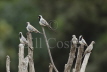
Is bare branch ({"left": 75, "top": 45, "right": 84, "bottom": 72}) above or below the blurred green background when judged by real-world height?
below

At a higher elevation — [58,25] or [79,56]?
[58,25]

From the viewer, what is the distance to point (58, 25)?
44.1ft

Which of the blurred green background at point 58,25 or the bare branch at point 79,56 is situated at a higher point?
the blurred green background at point 58,25

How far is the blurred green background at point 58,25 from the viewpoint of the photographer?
1245 centimetres

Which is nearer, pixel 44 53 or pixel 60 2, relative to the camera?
pixel 44 53

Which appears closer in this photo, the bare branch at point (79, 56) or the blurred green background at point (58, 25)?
the bare branch at point (79, 56)

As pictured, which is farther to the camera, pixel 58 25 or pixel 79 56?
pixel 58 25

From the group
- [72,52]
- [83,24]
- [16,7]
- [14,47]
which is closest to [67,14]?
[83,24]

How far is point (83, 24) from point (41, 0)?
5.99ft

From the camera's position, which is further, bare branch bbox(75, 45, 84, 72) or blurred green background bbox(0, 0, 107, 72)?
blurred green background bbox(0, 0, 107, 72)

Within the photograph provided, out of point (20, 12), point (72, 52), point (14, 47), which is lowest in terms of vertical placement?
point (72, 52)

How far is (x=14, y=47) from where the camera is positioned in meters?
12.5

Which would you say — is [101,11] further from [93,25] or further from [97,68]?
[97,68]

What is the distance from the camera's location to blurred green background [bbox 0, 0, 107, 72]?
490 inches
